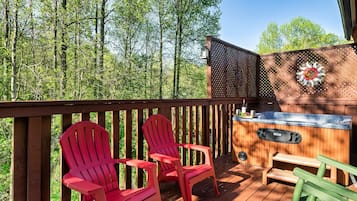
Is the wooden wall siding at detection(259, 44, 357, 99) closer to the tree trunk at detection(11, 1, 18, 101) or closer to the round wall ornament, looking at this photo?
the round wall ornament

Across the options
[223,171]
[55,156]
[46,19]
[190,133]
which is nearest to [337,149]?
[223,171]

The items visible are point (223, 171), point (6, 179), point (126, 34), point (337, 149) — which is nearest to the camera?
point (337, 149)

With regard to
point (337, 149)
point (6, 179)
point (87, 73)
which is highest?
point (87, 73)

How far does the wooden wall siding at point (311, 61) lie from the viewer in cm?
511

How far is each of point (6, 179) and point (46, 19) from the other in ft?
14.4

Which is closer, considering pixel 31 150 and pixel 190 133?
pixel 31 150

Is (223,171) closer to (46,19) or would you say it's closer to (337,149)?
(337,149)

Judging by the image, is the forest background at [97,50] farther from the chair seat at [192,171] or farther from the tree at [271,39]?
the tree at [271,39]

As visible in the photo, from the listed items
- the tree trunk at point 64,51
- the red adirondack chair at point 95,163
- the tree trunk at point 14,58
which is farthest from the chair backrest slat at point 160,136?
the tree trunk at point 64,51

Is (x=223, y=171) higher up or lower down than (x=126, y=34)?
lower down

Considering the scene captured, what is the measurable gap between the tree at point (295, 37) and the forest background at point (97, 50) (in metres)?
11.6

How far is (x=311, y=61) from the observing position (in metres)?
5.48

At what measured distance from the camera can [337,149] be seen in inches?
125

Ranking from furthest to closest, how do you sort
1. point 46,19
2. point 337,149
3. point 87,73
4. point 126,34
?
point 126,34 < point 87,73 < point 46,19 < point 337,149
